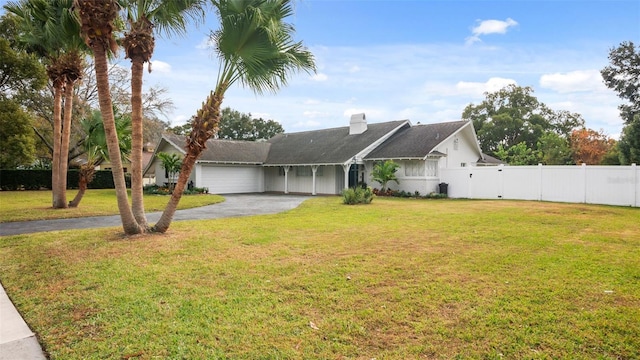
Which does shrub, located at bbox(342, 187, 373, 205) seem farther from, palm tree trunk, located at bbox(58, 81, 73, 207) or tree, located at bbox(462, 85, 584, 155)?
tree, located at bbox(462, 85, 584, 155)

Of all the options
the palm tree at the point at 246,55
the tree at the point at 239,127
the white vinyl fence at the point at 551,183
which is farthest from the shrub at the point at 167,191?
the tree at the point at 239,127

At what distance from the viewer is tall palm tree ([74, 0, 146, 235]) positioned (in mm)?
7586

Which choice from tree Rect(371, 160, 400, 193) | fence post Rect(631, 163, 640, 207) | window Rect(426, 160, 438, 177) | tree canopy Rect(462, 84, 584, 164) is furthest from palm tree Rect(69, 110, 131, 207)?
tree canopy Rect(462, 84, 584, 164)

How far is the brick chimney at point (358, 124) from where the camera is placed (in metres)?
27.4

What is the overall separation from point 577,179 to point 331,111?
17232 mm

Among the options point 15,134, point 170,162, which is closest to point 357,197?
point 170,162

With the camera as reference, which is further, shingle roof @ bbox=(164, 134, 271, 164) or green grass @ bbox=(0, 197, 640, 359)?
shingle roof @ bbox=(164, 134, 271, 164)

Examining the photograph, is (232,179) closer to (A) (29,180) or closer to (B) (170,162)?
(B) (170,162)

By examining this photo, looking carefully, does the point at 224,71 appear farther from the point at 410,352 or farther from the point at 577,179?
the point at 577,179

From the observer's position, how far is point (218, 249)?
291 inches

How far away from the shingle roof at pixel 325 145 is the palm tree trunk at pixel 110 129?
1566cm

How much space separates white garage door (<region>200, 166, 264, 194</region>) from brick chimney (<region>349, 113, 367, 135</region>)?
837cm

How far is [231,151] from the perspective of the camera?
2814cm

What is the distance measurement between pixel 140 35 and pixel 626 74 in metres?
31.6
